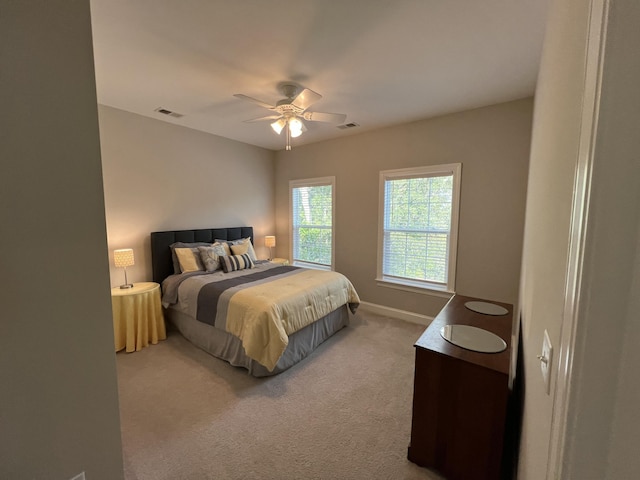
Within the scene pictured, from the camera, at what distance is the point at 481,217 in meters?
3.05

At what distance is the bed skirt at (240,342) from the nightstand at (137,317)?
0.27m

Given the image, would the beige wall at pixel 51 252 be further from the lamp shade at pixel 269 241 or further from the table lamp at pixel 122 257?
the lamp shade at pixel 269 241

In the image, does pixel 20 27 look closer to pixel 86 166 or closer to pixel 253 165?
pixel 86 166

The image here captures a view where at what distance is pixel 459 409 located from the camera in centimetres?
140

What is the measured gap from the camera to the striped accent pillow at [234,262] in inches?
137

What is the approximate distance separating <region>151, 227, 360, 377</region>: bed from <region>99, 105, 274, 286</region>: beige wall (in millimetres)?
231

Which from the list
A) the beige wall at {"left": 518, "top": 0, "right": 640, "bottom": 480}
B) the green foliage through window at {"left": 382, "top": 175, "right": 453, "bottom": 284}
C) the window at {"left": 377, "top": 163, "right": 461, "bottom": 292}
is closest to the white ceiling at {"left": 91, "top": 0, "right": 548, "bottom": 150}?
the window at {"left": 377, "top": 163, "right": 461, "bottom": 292}

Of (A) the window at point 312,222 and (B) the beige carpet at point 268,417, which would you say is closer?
(B) the beige carpet at point 268,417

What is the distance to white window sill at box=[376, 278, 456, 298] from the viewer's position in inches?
133

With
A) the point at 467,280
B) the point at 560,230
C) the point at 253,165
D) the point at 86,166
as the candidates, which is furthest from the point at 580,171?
the point at 253,165

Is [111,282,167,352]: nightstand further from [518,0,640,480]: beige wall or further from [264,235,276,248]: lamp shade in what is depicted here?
[518,0,640,480]: beige wall

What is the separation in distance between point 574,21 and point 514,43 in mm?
1553

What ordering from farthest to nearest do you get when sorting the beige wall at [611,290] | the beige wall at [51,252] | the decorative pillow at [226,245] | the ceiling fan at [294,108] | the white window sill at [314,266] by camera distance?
the white window sill at [314,266]
the decorative pillow at [226,245]
the ceiling fan at [294,108]
the beige wall at [51,252]
the beige wall at [611,290]

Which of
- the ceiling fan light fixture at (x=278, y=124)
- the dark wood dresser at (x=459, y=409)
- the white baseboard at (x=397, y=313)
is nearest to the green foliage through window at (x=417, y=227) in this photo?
the white baseboard at (x=397, y=313)
